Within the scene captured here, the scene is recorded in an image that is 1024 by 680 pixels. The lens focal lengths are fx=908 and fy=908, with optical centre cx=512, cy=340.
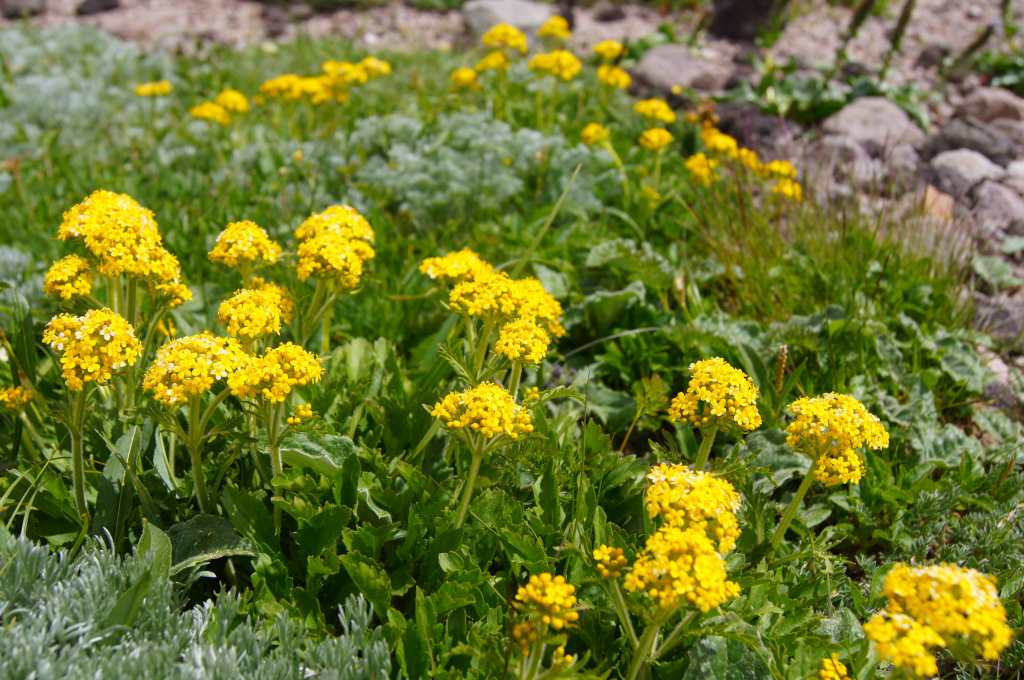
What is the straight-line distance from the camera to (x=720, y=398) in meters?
1.99

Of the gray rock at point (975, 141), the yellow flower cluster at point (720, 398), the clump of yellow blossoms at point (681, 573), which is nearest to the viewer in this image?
the clump of yellow blossoms at point (681, 573)

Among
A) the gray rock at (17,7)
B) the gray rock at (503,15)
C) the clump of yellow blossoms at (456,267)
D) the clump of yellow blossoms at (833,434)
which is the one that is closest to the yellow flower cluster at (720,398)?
the clump of yellow blossoms at (833,434)

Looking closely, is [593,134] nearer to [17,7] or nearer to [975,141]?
[975,141]

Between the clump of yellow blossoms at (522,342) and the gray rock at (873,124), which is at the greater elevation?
the clump of yellow blossoms at (522,342)

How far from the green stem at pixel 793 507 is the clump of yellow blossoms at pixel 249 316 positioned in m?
1.26

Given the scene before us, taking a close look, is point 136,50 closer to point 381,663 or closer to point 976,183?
point 976,183

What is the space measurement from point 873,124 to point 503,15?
3409mm

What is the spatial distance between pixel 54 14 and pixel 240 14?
5.65 feet

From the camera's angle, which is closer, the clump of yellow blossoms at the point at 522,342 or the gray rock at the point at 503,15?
the clump of yellow blossoms at the point at 522,342

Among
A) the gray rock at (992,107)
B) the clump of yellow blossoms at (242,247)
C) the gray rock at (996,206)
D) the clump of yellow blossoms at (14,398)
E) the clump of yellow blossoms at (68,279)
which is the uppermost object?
the clump of yellow blossoms at (242,247)

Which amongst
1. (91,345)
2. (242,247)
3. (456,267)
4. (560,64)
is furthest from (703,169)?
(91,345)

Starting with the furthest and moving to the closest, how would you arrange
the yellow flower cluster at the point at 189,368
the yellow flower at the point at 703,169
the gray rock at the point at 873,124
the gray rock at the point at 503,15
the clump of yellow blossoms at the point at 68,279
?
the gray rock at the point at 503,15 < the gray rock at the point at 873,124 < the yellow flower at the point at 703,169 < the clump of yellow blossoms at the point at 68,279 < the yellow flower cluster at the point at 189,368

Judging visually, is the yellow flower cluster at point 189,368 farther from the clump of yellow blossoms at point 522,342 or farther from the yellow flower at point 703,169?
the yellow flower at point 703,169

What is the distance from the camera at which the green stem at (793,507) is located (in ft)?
6.72
